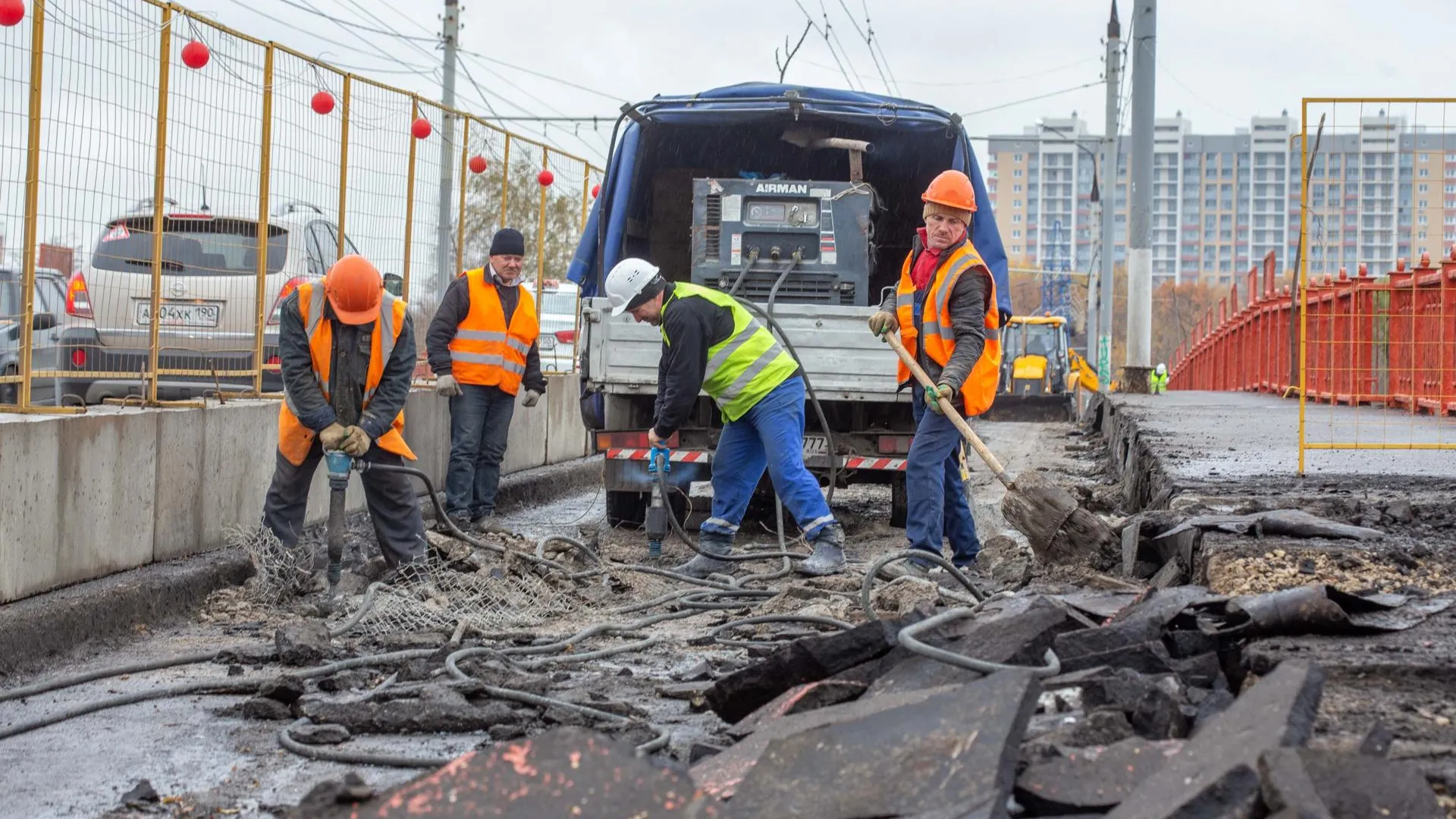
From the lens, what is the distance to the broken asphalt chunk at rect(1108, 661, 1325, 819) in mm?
2529

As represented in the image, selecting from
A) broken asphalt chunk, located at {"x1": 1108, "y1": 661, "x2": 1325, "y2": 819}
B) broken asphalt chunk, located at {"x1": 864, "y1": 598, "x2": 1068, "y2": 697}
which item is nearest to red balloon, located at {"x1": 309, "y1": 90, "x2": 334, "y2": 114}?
broken asphalt chunk, located at {"x1": 864, "y1": 598, "x2": 1068, "y2": 697}

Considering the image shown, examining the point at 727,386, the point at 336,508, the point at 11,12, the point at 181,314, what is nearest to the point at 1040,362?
the point at 727,386

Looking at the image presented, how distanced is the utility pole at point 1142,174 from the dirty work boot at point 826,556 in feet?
43.1

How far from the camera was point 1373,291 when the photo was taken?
38.6 feet

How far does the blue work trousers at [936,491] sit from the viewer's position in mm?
6945

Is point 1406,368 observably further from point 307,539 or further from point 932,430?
point 307,539

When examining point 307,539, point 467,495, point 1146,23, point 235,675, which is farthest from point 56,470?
point 1146,23

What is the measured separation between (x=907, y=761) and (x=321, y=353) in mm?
4361

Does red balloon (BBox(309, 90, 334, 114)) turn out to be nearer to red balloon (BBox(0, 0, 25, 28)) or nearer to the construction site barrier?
red balloon (BBox(0, 0, 25, 28))

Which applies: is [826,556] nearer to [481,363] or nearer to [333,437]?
[333,437]

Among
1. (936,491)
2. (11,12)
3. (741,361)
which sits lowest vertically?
(936,491)

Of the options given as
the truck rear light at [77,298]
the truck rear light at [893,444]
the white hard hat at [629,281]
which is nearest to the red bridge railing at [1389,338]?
the truck rear light at [893,444]

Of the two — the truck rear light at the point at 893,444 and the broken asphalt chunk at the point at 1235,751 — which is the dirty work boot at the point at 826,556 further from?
the broken asphalt chunk at the point at 1235,751

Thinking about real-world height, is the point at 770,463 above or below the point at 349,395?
below
